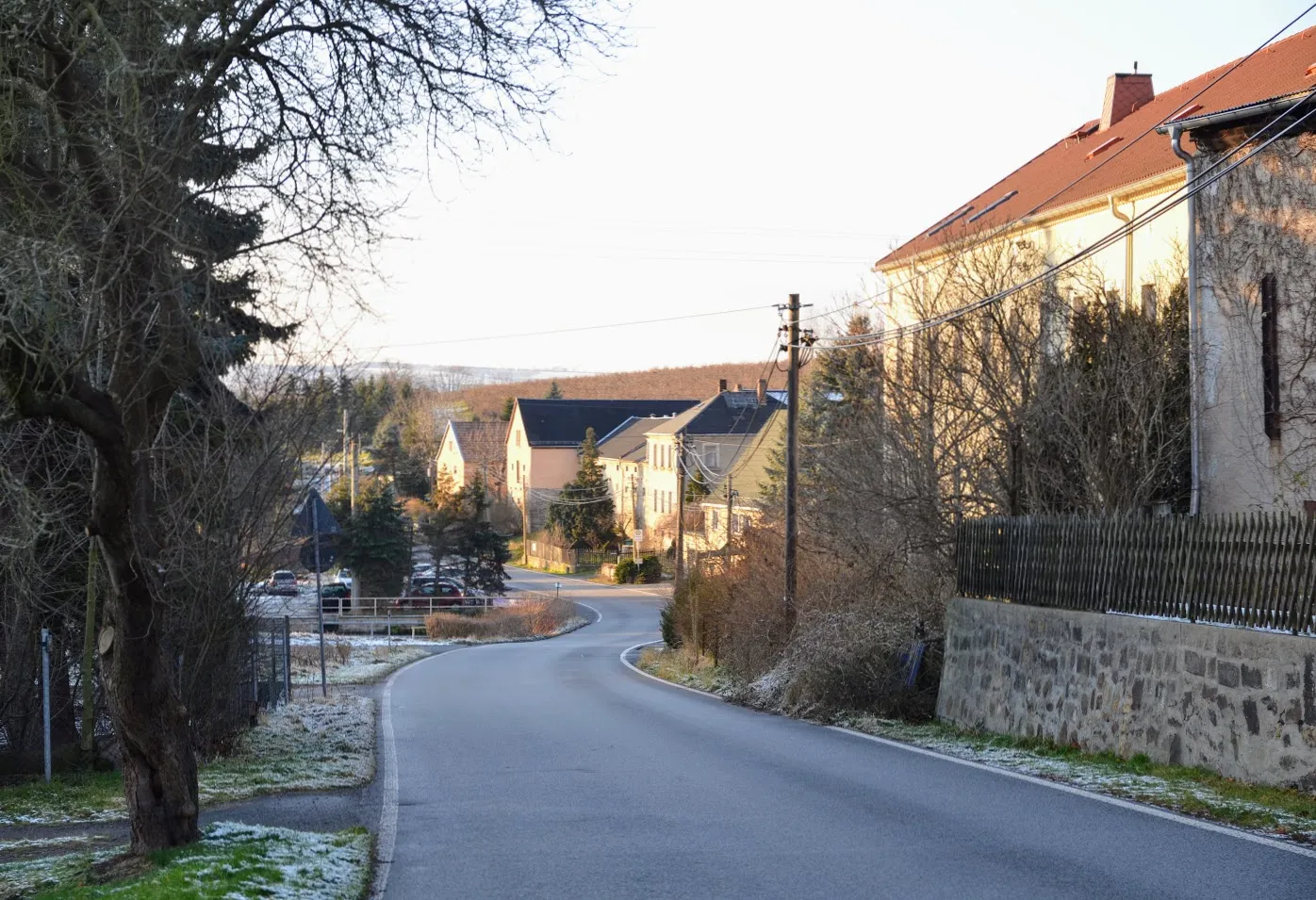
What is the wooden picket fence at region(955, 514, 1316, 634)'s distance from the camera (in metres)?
11.2

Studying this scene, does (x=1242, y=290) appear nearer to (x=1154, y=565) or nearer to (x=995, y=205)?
(x=1154, y=565)

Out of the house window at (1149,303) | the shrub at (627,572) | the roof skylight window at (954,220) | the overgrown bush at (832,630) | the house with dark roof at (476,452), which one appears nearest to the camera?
the overgrown bush at (832,630)

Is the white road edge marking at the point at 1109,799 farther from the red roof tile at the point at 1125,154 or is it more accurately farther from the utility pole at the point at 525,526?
the utility pole at the point at 525,526

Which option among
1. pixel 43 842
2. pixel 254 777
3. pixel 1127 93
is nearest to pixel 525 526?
pixel 1127 93

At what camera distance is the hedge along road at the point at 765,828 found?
786 cm

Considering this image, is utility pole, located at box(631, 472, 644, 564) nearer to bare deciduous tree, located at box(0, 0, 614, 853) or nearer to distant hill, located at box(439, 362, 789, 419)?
distant hill, located at box(439, 362, 789, 419)

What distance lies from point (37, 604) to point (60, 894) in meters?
7.05

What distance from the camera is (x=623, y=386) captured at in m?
156

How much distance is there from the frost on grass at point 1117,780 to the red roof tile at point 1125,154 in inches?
443

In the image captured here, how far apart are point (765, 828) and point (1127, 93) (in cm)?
3027

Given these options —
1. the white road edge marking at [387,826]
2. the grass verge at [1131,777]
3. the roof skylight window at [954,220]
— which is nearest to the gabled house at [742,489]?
the roof skylight window at [954,220]

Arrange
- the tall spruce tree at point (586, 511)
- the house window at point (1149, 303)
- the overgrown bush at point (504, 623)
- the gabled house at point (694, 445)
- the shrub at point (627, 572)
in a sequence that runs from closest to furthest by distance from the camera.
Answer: the house window at point (1149, 303)
the overgrown bush at point (504, 623)
the shrub at point (627, 572)
the gabled house at point (694, 445)
the tall spruce tree at point (586, 511)

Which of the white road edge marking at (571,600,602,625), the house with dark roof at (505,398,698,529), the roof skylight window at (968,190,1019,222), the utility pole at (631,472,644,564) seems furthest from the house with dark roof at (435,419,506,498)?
the roof skylight window at (968,190,1019,222)

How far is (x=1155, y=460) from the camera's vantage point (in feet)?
65.0
